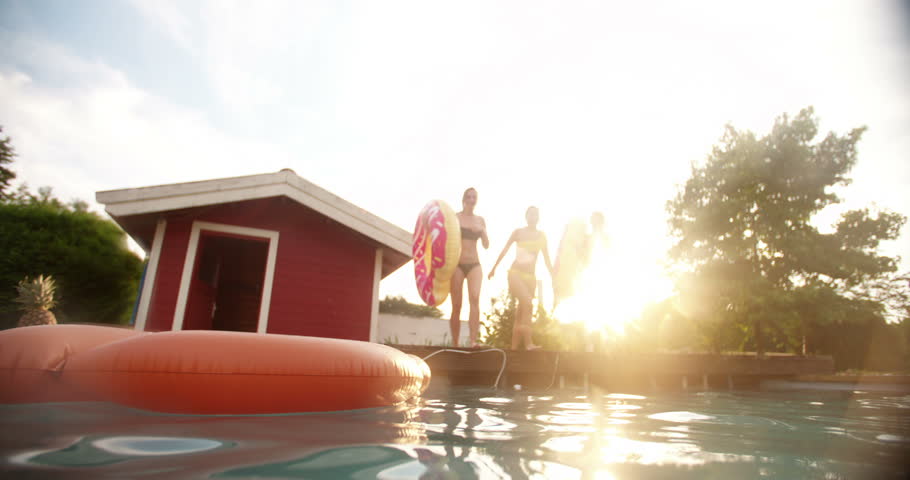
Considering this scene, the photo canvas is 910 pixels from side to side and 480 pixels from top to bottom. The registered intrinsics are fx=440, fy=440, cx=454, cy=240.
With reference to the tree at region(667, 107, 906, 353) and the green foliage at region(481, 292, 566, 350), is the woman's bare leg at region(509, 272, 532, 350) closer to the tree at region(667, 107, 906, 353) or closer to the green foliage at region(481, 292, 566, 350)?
the green foliage at region(481, 292, 566, 350)

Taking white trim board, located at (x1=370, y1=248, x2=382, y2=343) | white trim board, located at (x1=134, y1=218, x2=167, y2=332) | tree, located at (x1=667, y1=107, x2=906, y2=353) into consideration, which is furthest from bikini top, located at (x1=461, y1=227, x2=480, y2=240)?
tree, located at (x1=667, y1=107, x2=906, y2=353)

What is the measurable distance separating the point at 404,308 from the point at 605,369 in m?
25.2

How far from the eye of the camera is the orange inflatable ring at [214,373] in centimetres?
186

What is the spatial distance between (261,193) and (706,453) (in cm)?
589

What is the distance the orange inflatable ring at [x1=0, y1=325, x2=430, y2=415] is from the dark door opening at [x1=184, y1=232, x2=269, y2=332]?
616cm

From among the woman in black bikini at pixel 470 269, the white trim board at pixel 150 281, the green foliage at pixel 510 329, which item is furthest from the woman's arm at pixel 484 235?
the green foliage at pixel 510 329

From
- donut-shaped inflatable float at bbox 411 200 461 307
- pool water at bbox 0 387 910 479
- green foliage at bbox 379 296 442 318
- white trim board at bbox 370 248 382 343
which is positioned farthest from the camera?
green foliage at bbox 379 296 442 318

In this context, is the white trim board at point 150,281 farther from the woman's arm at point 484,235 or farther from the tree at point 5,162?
the tree at point 5,162

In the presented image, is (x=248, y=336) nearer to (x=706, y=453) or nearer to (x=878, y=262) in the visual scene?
(x=706, y=453)

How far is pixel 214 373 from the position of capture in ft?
6.16

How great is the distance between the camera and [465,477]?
0.99 m

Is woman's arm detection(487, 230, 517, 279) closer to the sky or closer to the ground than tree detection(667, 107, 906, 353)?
closer to the ground

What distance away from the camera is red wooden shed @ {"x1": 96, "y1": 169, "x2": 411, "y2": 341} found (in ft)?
18.7

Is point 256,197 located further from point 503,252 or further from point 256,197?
point 503,252
